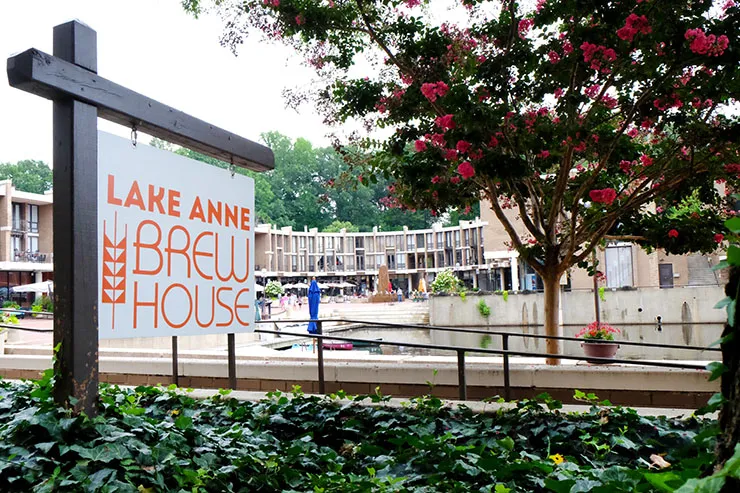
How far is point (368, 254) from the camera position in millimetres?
64375

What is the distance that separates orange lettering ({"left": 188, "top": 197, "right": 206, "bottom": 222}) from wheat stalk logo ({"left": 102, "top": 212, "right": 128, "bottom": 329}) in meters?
0.47

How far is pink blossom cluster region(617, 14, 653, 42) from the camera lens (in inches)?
192

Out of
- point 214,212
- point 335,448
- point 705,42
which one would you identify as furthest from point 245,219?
point 705,42

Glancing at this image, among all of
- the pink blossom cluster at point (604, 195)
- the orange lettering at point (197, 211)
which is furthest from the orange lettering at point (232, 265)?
the pink blossom cluster at point (604, 195)

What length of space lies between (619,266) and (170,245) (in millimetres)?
33524

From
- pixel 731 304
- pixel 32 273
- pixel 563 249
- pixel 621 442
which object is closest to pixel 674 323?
pixel 563 249

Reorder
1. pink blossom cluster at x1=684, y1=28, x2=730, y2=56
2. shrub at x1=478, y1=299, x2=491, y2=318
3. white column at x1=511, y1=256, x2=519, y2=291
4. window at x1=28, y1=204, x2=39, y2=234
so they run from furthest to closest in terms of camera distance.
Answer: window at x1=28, y1=204, x2=39, y2=234 < white column at x1=511, y1=256, x2=519, y2=291 < shrub at x1=478, y1=299, x2=491, y2=318 < pink blossom cluster at x1=684, y1=28, x2=730, y2=56

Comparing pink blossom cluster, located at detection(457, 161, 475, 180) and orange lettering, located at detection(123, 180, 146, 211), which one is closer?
orange lettering, located at detection(123, 180, 146, 211)

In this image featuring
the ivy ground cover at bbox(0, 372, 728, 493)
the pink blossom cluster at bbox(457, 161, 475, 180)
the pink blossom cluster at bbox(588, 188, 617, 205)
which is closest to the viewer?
the ivy ground cover at bbox(0, 372, 728, 493)

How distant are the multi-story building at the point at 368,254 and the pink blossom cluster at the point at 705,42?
4696 cm

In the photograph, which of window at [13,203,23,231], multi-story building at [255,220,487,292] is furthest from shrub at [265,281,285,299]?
window at [13,203,23,231]

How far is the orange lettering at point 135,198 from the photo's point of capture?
2.86m

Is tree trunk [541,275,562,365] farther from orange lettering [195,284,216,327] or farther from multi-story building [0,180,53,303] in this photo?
multi-story building [0,180,53,303]

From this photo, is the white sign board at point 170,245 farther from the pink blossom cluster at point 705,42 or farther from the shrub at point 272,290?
the shrub at point 272,290
